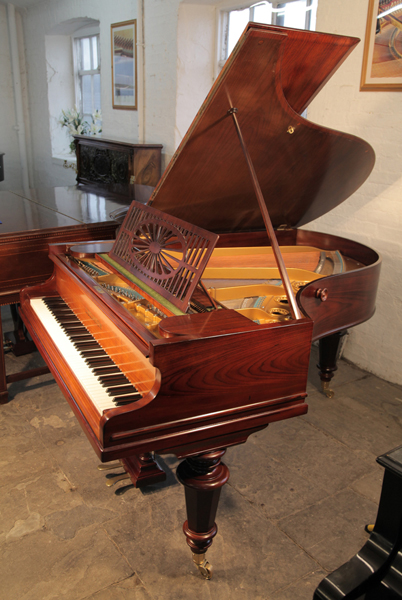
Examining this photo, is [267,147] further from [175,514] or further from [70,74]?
[70,74]

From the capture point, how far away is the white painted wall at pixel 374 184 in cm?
303

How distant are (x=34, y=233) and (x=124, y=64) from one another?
3493 mm

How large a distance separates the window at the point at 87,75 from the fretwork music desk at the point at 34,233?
4.36 metres

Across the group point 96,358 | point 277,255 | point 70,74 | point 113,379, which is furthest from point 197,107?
point 113,379

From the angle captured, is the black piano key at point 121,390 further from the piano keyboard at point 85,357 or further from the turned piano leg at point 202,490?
the turned piano leg at point 202,490

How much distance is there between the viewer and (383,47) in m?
2.91

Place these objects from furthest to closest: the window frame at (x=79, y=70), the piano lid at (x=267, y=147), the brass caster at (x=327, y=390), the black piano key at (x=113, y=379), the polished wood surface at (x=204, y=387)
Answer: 1. the window frame at (x=79, y=70)
2. the brass caster at (x=327, y=390)
3. the piano lid at (x=267, y=147)
4. the black piano key at (x=113, y=379)
5. the polished wood surface at (x=204, y=387)

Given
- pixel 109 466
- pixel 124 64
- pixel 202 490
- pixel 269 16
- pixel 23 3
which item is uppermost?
pixel 23 3

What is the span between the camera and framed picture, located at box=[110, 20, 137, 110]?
5.10 m

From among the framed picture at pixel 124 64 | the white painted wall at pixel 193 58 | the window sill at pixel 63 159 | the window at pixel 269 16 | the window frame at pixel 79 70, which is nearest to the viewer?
the window at pixel 269 16

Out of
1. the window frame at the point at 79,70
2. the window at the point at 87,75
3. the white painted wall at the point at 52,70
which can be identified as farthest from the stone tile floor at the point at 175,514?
the window frame at the point at 79,70

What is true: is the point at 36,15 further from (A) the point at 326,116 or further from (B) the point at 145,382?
(B) the point at 145,382

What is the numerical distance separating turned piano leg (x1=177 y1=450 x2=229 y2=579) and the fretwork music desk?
1.46 m

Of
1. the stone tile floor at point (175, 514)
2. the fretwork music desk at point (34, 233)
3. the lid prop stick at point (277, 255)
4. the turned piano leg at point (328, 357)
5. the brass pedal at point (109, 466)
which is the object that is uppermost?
the lid prop stick at point (277, 255)
